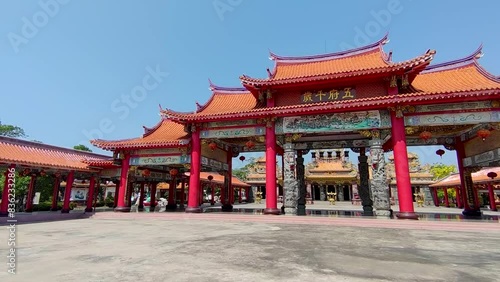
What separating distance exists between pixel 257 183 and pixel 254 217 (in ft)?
96.9

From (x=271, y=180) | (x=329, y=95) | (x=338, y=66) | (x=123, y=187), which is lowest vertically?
(x=123, y=187)

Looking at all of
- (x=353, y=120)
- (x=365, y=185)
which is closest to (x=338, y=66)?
(x=353, y=120)

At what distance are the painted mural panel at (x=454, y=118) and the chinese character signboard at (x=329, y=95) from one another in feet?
9.46

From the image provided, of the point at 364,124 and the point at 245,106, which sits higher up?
the point at 245,106

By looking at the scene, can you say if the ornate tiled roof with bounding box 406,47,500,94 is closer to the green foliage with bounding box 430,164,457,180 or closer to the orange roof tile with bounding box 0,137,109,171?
the orange roof tile with bounding box 0,137,109,171

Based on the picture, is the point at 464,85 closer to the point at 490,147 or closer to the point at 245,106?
the point at 490,147

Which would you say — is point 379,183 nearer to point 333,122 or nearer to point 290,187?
point 333,122

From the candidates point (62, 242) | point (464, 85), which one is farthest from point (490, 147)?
point (62, 242)

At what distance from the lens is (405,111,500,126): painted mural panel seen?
36.2ft

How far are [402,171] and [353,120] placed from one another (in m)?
3.05

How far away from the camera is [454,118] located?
37.6ft

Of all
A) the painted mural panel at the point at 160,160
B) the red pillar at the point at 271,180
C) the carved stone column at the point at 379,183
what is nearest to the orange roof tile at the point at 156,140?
the painted mural panel at the point at 160,160

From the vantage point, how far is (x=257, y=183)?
138 ft

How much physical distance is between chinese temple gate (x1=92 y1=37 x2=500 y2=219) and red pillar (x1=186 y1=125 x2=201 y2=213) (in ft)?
0.18
